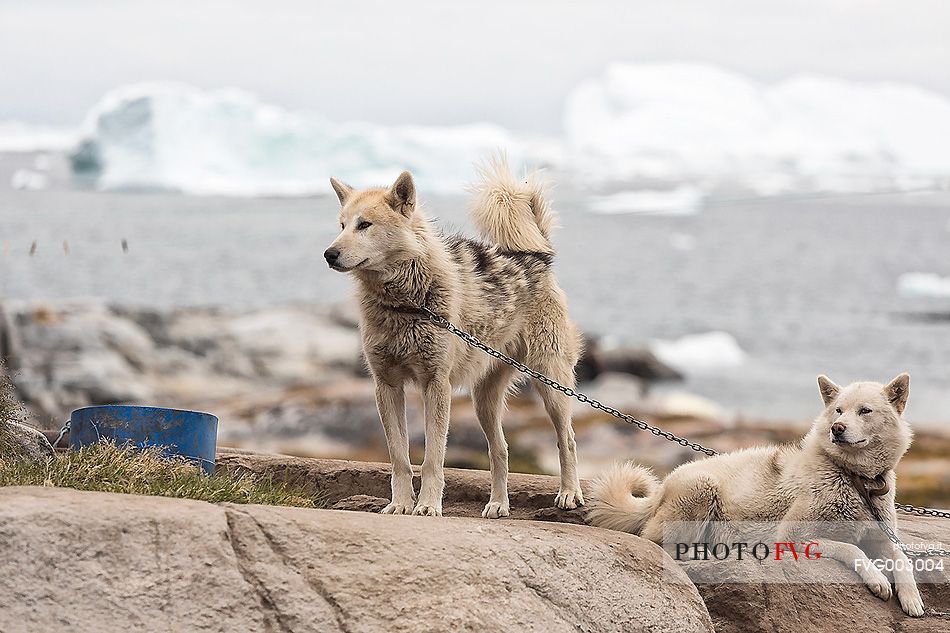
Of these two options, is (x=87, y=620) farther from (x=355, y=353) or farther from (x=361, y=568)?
(x=355, y=353)

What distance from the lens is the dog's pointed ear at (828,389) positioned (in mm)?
6578

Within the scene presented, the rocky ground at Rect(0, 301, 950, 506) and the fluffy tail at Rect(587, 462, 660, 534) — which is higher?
the fluffy tail at Rect(587, 462, 660, 534)

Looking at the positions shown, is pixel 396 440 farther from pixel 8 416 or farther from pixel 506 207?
pixel 8 416

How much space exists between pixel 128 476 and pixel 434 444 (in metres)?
1.84

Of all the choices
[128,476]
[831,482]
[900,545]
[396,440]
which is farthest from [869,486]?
[128,476]

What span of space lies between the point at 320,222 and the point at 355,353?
21.3ft

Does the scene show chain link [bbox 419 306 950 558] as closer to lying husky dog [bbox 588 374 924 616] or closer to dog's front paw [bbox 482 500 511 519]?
lying husky dog [bbox 588 374 924 616]

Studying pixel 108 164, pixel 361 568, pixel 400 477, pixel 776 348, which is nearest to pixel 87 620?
pixel 361 568

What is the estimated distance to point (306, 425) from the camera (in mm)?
24562

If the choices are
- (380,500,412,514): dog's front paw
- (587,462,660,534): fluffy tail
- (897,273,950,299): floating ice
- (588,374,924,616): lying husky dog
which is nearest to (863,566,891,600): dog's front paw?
(588,374,924,616): lying husky dog

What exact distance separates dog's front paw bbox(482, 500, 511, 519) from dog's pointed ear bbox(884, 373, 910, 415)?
8.75 feet

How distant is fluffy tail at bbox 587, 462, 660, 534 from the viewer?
7203 mm

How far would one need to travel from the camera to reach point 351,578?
16.9 ft

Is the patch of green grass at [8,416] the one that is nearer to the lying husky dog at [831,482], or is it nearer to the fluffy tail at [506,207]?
the fluffy tail at [506,207]
